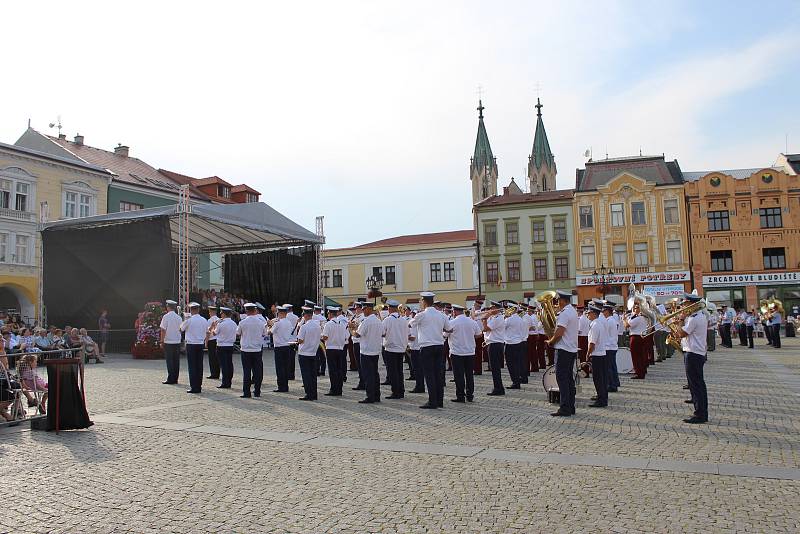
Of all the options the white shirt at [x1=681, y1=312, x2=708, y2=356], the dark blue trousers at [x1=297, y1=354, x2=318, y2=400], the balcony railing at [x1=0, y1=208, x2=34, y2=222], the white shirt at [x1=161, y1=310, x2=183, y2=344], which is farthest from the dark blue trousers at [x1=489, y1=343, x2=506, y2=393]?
the balcony railing at [x1=0, y1=208, x2=34, y2=222]

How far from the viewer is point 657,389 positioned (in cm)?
1298

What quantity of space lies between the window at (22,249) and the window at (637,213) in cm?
3864

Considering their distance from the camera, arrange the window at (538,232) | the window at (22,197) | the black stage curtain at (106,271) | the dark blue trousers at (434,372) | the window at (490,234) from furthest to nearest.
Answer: the window at (490,234)
the window at (538,232)
the window at (22,197)
the black stage curtain at (106,271)
the dark blue trousers at (434,372)

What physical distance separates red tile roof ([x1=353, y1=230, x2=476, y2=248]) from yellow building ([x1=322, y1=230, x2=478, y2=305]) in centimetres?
17

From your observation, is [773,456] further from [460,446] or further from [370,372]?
[370,372]

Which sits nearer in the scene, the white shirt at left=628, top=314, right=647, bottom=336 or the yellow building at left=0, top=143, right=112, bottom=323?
the white shirt at left=628, top=314, right=647, bottom=336

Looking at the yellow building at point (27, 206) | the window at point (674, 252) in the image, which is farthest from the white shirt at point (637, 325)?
the window at point (674, 252)

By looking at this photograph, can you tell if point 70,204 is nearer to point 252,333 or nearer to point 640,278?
point 252,333

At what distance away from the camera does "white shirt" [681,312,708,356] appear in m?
9.09

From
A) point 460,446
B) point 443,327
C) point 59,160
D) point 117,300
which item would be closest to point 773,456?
point 460,446

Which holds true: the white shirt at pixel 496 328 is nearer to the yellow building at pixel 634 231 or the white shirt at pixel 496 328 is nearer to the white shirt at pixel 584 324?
the white shirt at pixel 584 324

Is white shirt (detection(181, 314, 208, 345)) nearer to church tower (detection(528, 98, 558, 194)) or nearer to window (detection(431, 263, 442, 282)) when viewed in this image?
window (detection(431, 263, 442, 282))

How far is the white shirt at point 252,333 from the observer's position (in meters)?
12.8

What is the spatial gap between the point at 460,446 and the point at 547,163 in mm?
73638
